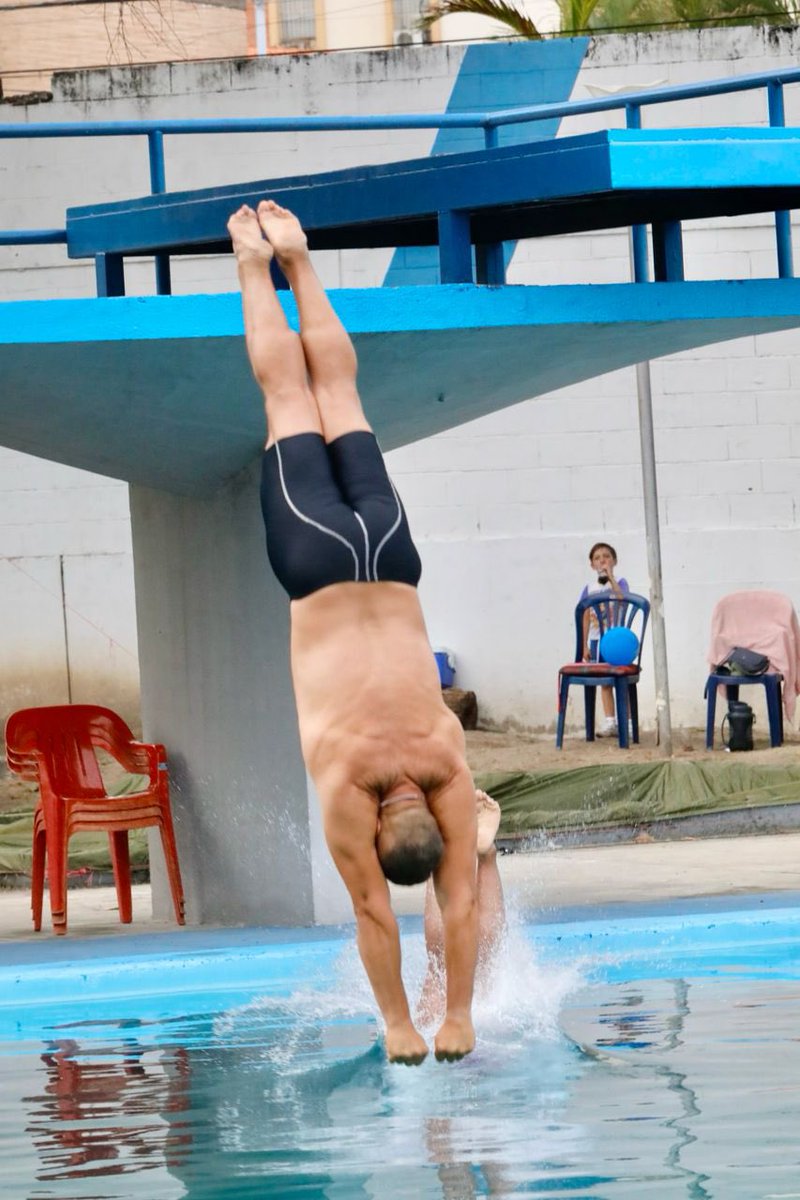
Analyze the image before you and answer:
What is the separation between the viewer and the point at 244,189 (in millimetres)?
7480

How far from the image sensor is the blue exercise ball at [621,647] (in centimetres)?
1396

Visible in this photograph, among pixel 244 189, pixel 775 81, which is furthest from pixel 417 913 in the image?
pixel 775 81

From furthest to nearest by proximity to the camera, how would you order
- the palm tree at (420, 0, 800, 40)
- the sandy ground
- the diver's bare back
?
the palm tree at (420, 0, 800, 40), the sandy ground, the diver's bare back

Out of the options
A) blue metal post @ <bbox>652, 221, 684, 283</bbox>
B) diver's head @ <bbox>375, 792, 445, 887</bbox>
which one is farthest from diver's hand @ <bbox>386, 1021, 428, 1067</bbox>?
blue metal post @ <bbox>652, 221, 684, 283</bbox>

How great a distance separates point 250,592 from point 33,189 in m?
8.25

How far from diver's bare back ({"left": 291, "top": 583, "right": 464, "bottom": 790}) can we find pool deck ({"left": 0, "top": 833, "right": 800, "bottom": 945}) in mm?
2721

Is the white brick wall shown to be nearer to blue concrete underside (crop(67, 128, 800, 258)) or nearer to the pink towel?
the pink towel

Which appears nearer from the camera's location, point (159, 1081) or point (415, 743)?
point (415, 743)

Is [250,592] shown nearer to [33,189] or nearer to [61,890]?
[61,890]

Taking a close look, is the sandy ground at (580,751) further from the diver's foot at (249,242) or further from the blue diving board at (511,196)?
the diver's foot at (249,242)

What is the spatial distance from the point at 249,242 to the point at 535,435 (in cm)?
957

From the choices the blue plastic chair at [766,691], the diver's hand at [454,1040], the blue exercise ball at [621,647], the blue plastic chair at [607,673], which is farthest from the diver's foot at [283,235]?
the blue plastic chair at [766,691]

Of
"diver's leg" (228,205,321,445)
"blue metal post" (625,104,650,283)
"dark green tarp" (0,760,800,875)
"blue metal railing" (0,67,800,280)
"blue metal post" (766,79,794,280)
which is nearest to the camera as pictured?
"diver's leg" (228,205,321,445)

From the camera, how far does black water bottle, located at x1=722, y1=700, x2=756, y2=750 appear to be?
13.7 metres
